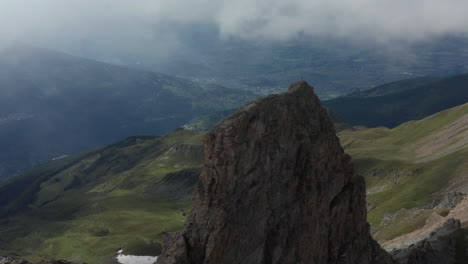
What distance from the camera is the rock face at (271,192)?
3388 centimetres

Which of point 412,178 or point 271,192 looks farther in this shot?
point 412,178

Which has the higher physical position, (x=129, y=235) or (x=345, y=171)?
(x=345, y=171)

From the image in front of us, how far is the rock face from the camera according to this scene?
111ft

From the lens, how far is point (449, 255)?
2304 inches

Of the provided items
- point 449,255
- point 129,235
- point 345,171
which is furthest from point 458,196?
point 129,235

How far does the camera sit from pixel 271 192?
35.9m

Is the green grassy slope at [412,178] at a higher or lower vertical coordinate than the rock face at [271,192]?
lower

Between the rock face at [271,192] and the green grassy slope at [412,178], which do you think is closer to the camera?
the rock face at [271,192]

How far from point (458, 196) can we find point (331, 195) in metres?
84.9

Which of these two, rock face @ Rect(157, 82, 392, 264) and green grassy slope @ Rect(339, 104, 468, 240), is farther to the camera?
green grassy slope @ Rect(339, 104, 468, 240)

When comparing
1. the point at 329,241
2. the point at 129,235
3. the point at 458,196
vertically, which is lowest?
the point at 129,235

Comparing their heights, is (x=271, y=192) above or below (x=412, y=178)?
above

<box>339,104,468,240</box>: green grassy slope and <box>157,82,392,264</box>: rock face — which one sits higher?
<box>157,82,392,264</box>: rock face

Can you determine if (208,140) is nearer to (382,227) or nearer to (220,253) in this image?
(220,253)
